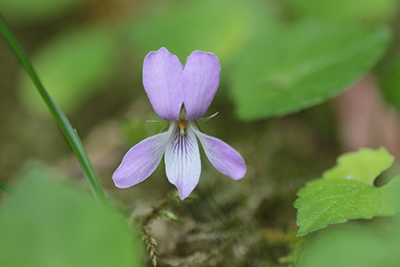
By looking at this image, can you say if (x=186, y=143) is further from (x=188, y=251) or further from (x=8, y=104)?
(x=8, y=104)

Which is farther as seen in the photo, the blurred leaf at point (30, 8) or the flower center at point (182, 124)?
the blurred leaf at point (30, 8)

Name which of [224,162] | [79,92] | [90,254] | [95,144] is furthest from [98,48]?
[90,254]

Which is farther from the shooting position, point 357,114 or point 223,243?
point 357,114

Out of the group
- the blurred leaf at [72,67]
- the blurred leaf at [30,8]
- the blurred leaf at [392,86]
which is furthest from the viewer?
the blurred leaf at [30,8]

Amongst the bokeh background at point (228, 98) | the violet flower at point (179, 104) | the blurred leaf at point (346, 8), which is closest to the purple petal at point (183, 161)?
the violet flower at point (179, 104)

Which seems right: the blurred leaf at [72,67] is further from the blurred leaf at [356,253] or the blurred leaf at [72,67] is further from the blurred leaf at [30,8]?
the blurred leaf at [356,253]

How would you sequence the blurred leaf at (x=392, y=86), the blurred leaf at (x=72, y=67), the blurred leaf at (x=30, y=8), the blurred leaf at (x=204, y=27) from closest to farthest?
the blurred leaf at (x=392, y=86)
the blurred leaf at (x=204, y=27)
the blurred leaf at (x=72, y=67)
the blurred leaf at (x=30, y=8)
